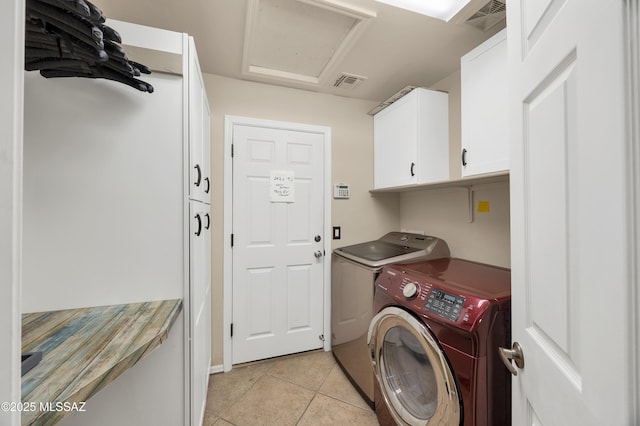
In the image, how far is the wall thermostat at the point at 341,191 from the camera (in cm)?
235

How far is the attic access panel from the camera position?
4.47 ft

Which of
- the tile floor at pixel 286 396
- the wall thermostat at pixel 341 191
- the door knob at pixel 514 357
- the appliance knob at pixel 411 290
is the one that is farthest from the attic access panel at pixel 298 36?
the tile floor at pixel 286 396

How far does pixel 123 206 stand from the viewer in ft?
3.46

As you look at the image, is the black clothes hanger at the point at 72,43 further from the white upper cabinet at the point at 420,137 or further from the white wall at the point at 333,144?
the white upper cabinet at the point at 420,137

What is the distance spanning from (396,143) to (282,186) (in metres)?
1.05

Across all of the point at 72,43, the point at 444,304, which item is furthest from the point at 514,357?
the point at 72,43

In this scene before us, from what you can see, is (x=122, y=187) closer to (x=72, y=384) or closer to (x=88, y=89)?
(x=88, y=89)

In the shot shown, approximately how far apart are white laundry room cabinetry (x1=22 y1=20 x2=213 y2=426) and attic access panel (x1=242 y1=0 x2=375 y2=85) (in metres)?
0.58

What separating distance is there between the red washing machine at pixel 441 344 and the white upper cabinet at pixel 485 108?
64 cm

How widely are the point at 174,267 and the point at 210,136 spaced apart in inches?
49.0

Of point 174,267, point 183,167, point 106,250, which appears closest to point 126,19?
point 183,167

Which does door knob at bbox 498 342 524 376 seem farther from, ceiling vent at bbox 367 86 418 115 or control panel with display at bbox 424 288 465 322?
ceiling vent at bbox 367 86 418 115

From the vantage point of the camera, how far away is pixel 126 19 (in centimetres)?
144

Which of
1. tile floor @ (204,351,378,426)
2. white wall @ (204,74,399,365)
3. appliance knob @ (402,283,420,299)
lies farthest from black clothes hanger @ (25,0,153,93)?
tile floor @ (204,351,378,426)
